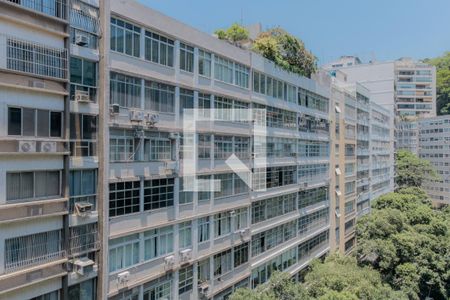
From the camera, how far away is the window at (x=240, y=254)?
17125 millimetres

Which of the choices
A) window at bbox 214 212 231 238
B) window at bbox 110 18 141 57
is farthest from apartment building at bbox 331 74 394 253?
window at bbox 110 18 141 57

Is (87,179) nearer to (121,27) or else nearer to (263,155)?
(121,27)

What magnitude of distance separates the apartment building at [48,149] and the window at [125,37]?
69 centimetres

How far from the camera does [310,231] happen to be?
2478cm

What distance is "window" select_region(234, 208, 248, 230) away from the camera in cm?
1725

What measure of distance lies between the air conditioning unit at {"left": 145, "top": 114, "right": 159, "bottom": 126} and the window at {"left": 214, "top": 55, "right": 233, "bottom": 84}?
4117 mm

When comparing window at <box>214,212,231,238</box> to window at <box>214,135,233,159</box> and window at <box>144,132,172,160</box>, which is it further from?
window at <box>144,132,172,160</box>

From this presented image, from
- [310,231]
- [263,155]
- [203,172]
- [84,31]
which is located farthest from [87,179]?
[310,231]

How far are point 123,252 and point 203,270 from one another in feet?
14.1

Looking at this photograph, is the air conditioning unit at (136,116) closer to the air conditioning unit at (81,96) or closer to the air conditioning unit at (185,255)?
the air conditioning unit at (81,96)

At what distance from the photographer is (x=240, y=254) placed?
57.3 feet

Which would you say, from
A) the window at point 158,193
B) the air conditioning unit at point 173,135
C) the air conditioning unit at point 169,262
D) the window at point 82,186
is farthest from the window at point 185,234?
the window at point 82,186

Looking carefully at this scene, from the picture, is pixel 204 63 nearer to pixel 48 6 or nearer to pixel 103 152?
pixel 103 152

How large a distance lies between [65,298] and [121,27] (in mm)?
7946
